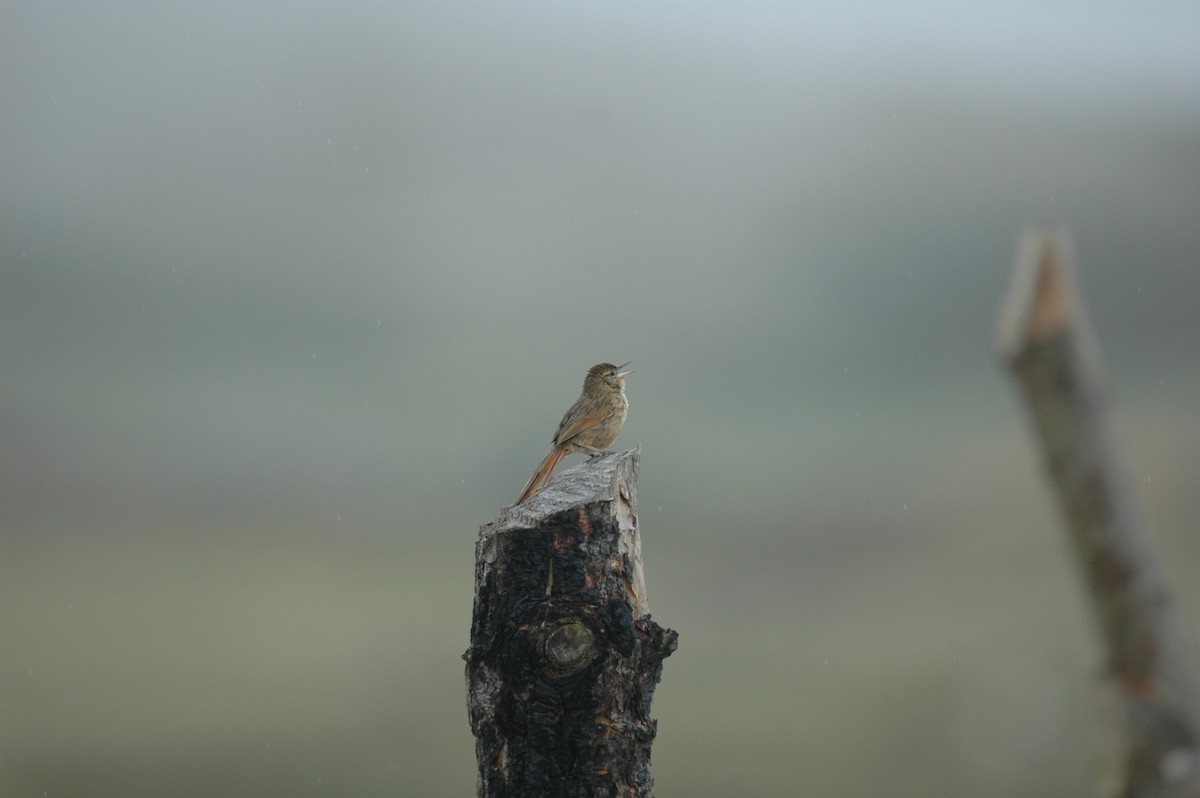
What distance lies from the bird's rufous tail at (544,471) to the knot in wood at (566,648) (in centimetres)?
132

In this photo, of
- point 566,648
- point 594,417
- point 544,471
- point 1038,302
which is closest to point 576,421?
point 594,417

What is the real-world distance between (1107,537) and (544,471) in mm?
4524

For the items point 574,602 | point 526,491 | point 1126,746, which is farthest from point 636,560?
point 1126,746

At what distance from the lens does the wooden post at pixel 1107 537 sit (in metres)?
0.50

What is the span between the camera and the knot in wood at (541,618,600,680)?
3.01m

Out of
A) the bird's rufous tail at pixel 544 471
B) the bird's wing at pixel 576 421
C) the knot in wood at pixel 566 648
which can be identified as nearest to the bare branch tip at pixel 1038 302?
the knot in wood at pixel 566 648

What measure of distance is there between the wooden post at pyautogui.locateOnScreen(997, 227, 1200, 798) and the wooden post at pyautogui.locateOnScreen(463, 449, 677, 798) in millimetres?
2528

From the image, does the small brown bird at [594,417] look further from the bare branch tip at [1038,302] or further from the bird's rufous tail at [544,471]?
the bare branch tip at [1038,302]

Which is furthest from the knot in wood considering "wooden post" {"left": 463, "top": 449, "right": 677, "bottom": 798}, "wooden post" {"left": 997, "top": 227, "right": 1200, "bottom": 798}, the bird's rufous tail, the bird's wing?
"wooden post" {"left": 997, "top": 227, "right": 1200, "bottom": 798}

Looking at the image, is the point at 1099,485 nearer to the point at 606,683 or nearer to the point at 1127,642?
the point at 1127,642

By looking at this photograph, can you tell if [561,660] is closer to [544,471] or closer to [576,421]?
[544,471]

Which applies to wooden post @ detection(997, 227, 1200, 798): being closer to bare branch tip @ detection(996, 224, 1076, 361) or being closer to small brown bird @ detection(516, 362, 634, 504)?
bare branch tip @ detection(996, 224, 1076, 361)

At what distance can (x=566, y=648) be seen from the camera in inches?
119

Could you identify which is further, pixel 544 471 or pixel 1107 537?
pixel 544 471
